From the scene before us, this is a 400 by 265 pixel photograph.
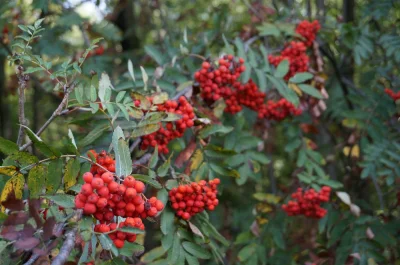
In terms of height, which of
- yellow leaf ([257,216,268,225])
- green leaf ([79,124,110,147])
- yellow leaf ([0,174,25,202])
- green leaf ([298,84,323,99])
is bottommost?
yellow leaf ([257,216,268,225])

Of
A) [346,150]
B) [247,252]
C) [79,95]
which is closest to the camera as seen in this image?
[79,95]

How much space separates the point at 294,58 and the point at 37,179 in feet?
6.06

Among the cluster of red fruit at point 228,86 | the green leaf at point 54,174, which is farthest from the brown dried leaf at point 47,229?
the cluster of red fruit at point 228,86

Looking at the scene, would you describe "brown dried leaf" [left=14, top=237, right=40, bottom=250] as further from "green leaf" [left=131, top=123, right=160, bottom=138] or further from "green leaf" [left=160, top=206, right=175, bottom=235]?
"green leaf" [left=131, top=123, right=160, bottom=138]

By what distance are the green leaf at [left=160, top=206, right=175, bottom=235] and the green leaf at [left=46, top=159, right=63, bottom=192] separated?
43 centimetres

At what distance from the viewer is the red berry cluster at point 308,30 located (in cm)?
315

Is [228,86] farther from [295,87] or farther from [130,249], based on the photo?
[130,249]

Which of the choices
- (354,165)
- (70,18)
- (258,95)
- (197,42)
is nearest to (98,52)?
(70,18)

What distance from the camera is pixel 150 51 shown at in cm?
304

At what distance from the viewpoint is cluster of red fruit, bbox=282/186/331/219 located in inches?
112

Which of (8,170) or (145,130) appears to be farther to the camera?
(145,130)

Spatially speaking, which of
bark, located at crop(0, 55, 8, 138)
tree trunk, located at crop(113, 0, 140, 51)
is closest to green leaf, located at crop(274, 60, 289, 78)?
tree trunk, located at crop(113, 0, 140, 51)

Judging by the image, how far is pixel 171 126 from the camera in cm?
215

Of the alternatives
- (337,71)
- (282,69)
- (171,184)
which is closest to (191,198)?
(171,184)
